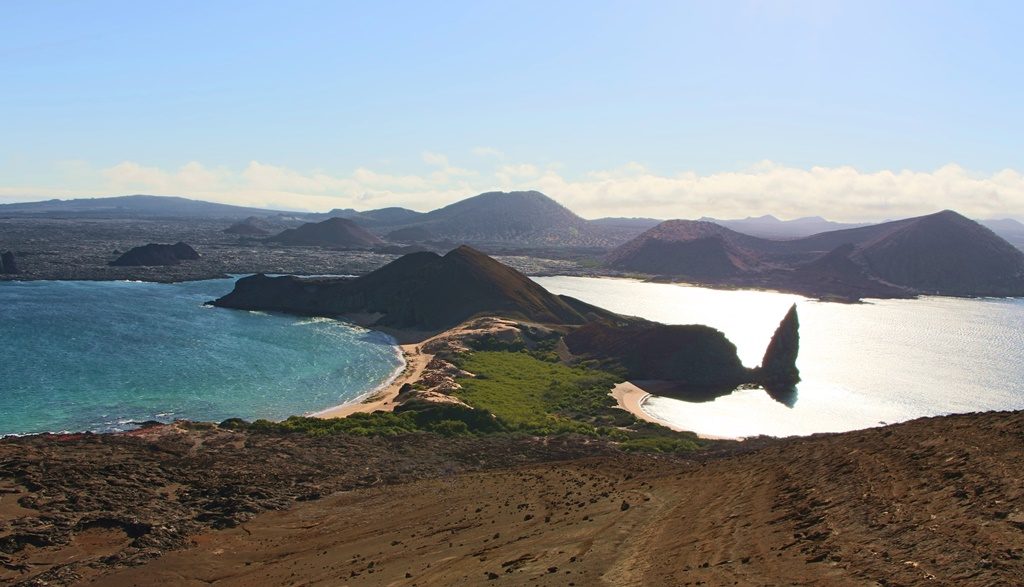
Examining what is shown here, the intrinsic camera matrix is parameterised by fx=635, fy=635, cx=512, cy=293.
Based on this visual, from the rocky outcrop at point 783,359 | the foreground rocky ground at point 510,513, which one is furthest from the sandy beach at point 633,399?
the rocky outcrop at point 783,359

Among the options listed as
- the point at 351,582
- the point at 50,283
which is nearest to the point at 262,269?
the point at 50,283

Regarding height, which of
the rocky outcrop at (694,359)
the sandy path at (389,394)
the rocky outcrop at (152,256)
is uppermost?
the rocky outcrop at (152,256)

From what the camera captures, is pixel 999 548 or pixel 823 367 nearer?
pixel 999 548

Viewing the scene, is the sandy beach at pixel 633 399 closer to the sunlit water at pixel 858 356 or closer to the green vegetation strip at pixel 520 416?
the green vegetation strip at pixel 520 416

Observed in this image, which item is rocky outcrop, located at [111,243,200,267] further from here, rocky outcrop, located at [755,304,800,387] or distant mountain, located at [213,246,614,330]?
rocky outcrop, located at [755,304,800,387]

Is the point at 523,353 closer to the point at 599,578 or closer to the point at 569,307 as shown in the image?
the point at 569,307

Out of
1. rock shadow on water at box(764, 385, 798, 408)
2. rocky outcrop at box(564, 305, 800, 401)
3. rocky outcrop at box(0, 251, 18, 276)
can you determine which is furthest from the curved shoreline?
rocky outcrop at box(0, 251, 18, 276)
